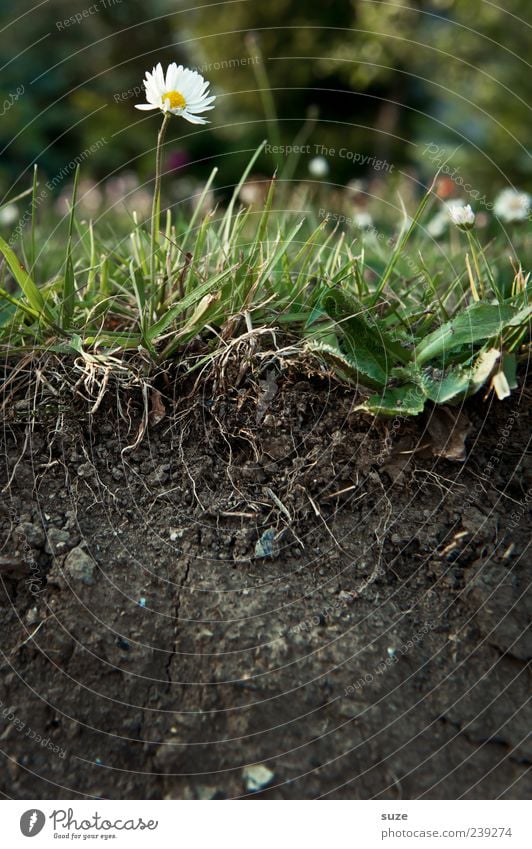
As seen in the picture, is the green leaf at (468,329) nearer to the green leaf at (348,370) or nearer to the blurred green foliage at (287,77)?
the green leaf at (348,370)

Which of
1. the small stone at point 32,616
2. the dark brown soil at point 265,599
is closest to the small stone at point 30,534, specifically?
the dark brown soil at point 265,599

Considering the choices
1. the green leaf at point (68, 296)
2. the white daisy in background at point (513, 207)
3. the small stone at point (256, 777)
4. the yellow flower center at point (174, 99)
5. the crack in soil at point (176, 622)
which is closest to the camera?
the small stone at point (256, 777)

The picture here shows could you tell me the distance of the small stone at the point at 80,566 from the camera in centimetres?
132

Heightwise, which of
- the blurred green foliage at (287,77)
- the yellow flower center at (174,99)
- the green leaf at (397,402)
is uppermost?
the blurred green foliage at (287,77)

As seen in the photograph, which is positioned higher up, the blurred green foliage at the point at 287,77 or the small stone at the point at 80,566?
the blurred green foliage at the point at 287,77

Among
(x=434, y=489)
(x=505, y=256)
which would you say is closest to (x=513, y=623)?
(x=434, y=489)

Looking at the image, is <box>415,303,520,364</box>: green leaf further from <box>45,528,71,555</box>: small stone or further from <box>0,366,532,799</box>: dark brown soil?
<box>45,528,71,555</box>: small stone

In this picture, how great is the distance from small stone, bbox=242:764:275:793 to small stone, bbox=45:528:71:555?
1.75ft

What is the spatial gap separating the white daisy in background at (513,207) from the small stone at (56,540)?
5.99 feet

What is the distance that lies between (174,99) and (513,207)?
1.43m

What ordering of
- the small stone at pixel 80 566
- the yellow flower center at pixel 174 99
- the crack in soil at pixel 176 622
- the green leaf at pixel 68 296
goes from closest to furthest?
the crack in soil at pixel 176 622 < the small stone at pixel 80 566 < the yellow flower center at pixel 174 99 < the green leaf at pixel 68 296

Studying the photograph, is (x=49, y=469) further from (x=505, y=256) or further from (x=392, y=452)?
(x=505, y=256)

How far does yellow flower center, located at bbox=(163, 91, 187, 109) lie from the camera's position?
1429 millimetres

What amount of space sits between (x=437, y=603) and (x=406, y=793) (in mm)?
342
